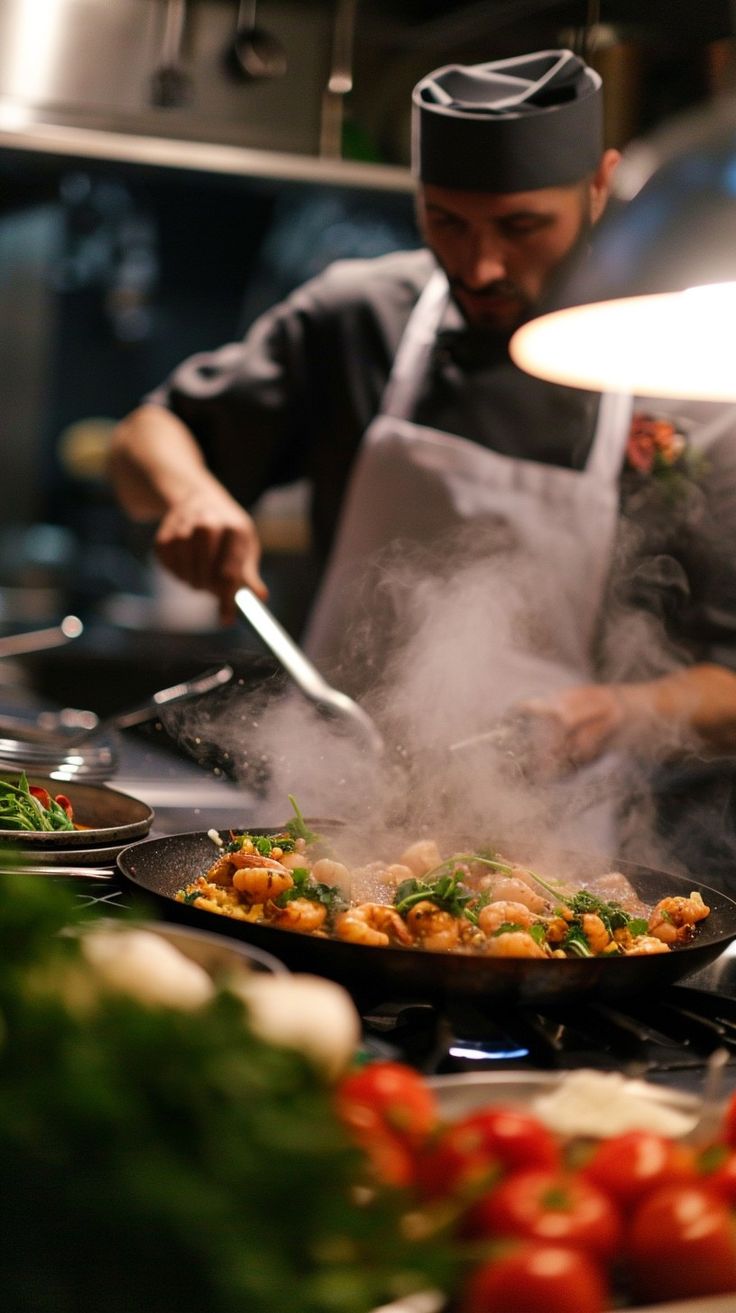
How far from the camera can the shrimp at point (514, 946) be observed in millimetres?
1588

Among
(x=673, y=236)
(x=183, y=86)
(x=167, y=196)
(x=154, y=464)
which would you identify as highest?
(x=673, y=236)

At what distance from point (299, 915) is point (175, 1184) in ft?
3.14

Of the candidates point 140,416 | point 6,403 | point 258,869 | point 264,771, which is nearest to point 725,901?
point 258,869

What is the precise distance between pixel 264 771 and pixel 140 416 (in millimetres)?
1450

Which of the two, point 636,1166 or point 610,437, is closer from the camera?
point 636,1166

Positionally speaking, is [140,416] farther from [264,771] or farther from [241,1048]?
[241,1048]

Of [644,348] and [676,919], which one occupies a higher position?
[644,348]

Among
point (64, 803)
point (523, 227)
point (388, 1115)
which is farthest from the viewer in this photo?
point (523, 227)

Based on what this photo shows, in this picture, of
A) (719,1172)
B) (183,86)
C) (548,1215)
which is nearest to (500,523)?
(183,86)

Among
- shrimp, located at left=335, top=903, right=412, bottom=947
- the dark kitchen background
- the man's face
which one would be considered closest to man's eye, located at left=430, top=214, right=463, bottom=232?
the man's face

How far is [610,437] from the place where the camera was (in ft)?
10.6

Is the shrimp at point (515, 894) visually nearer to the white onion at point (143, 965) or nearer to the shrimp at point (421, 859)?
the shrimp at point (421, 859)

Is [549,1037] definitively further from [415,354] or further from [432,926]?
[415,354]

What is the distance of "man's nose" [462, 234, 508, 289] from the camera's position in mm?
2799
